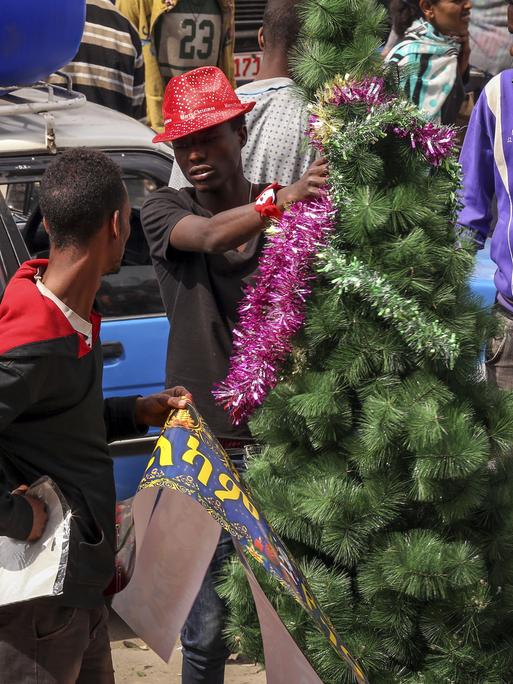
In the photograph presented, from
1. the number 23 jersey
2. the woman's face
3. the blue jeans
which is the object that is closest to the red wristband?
the blue jeans

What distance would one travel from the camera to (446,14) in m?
6.02

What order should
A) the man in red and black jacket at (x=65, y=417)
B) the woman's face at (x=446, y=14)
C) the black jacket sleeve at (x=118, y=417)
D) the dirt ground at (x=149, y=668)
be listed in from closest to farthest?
the man in red and black jacket at (x=65, y=417) → the black jacket sleeve at (x=118, y=417) → the dirt ground at (x=149, y=668) → the woman's face at (x=446, y=14)

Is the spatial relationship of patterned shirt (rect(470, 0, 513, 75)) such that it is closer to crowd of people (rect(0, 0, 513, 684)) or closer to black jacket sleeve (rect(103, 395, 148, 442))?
crowd of people (rect(0, 0, 513, 684))

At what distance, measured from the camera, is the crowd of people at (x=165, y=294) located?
2.41 metres

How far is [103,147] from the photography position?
458cm

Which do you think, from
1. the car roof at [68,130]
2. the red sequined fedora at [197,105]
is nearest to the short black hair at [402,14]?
the car roof at [68,130]

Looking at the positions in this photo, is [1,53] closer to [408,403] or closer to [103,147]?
[103,147]

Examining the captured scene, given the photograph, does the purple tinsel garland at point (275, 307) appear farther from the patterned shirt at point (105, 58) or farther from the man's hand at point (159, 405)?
the patterned shirt at point (105, 58)

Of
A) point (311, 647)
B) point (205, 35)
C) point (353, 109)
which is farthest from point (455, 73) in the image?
point (311, 647)

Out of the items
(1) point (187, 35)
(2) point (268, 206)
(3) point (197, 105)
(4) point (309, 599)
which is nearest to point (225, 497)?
(4) point (309, 599)

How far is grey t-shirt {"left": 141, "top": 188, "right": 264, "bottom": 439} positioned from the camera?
3232 millimetres

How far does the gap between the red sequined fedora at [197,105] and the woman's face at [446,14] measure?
291 centimetres

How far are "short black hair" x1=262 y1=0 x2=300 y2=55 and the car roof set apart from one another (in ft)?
2.45

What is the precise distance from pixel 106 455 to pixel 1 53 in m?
1.85
